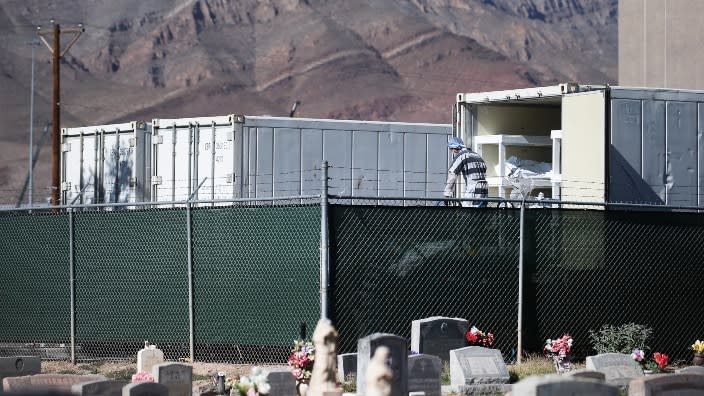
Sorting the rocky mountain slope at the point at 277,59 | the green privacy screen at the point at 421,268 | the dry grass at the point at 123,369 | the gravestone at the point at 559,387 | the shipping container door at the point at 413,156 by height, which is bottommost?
the dry grass at the point at 123,369

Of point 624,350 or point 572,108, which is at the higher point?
point 572,108

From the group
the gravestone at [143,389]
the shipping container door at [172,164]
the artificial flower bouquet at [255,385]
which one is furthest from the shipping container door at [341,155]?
the gravestone at [143,389]

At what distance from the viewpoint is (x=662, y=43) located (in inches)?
1351

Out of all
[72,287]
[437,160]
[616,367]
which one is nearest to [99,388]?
[616,367]

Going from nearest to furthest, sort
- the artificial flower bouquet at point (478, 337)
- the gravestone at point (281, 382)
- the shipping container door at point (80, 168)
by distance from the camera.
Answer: the gravestone at point (281, 382) → the artificial flower bouquet at point (478, 337) → the shipping container door at point (80, 168)

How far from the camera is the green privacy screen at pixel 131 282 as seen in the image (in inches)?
652

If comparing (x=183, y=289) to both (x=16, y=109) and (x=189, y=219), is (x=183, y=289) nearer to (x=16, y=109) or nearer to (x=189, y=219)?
(x=189, y=219)

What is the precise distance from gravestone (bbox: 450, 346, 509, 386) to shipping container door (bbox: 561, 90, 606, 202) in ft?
14.0

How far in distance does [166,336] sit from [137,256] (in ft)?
3.91

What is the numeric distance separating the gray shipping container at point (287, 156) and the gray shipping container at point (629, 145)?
4.44 m

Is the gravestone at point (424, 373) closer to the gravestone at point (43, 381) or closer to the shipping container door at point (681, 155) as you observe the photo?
the gravestone at point (43, 381)

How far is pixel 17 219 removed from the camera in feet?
60.3

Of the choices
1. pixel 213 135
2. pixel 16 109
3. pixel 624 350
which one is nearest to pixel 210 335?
pixel 624 350

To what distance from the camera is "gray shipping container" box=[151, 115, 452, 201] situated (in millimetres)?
21891
